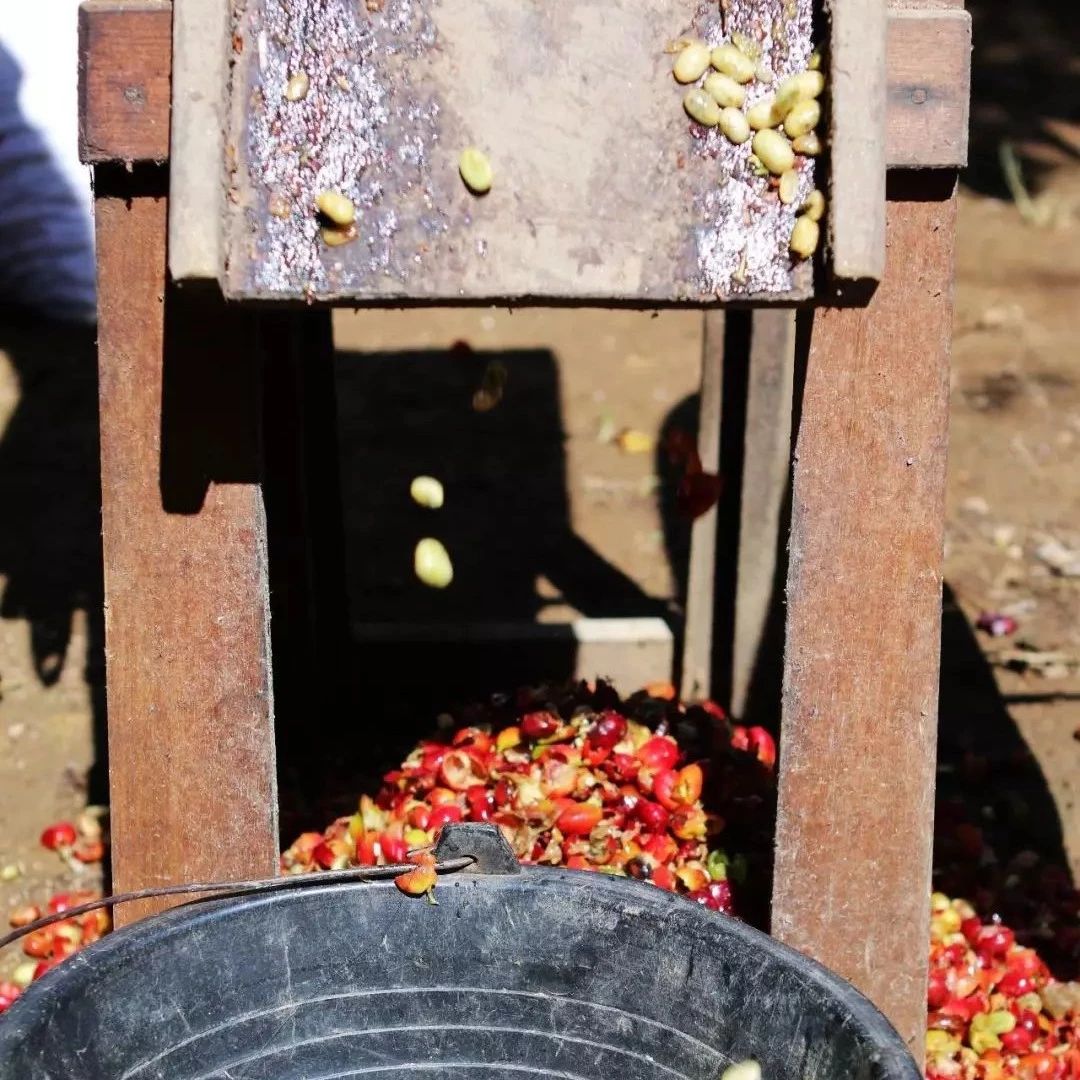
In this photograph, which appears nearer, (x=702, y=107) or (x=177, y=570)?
(x=702, y=107)

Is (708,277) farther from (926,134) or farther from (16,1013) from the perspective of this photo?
(16,1013)

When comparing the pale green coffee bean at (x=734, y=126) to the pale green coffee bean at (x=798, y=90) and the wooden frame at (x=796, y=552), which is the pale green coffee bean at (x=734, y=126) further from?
the wooden frame at (x=796, y=552)

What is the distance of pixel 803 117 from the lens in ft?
7.16

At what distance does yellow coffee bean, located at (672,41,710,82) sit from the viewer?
2195mm

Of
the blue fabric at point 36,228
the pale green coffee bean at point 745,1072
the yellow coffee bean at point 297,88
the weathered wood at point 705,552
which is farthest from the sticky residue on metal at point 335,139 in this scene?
the blue fabric at point 36,228

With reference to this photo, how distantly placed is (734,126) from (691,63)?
0.33 ft

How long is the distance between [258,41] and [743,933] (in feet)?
4.40

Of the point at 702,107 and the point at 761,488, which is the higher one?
the point at 702,107

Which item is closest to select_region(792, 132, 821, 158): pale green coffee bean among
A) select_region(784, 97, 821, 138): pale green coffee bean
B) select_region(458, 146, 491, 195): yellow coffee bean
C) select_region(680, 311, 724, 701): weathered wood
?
select_region(784, 97, 821, 138): pale green coffee bean

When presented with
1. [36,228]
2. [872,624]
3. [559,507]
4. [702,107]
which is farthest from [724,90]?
[36,228]

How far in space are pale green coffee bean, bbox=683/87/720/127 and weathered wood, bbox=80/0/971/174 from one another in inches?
9.9

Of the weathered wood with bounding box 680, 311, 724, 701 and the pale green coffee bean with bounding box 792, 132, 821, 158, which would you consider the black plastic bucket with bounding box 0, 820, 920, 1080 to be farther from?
the weathered wood with bounding box 680, 311, 724, 701

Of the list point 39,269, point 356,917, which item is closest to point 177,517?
point 356,917

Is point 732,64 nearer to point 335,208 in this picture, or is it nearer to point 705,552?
point 335,208
